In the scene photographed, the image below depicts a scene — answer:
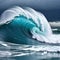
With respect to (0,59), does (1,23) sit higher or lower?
higher

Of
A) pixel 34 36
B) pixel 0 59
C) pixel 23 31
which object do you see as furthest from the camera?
→ pixel 23 31

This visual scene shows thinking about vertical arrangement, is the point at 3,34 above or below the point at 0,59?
above

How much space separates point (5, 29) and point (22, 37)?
5.36 metres

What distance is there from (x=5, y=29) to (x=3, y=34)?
11.6 ft

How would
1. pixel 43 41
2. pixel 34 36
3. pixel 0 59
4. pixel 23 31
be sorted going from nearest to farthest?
pixel 0 59, pixel 43 41, pixel 34 36, pixel 23 31

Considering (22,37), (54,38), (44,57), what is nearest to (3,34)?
(22,37)

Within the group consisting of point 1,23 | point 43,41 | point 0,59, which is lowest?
point 0,59

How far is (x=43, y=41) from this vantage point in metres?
43.8

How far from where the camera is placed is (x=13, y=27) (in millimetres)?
53938

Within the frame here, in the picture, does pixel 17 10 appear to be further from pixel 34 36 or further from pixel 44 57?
pixel 44 57

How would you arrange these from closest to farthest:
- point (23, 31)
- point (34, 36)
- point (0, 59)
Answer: point (0, 59) → point (34, 36) → point (23, 31)

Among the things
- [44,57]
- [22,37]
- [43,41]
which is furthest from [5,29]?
[44,57]

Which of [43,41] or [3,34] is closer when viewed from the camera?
[43,41]

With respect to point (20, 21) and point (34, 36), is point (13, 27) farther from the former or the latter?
point (34, 36)
